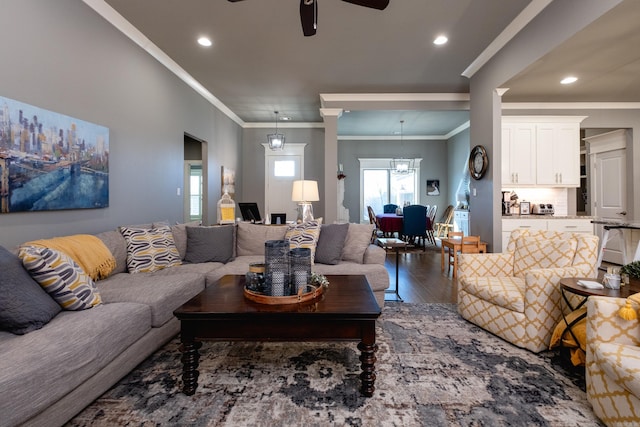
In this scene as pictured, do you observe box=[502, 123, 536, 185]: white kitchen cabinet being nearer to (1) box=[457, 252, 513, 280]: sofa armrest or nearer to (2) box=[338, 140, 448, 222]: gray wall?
(1) box=[457, 252, 513, 280]: sofa armrest

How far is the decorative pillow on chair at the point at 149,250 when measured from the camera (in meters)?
2.86

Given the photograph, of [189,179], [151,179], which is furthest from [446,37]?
[189,179]

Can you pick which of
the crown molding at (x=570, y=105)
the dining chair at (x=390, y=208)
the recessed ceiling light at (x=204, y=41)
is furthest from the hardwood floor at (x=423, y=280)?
the recessed ceiling light at (x=204, y=41)

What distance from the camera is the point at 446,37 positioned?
3699 mm

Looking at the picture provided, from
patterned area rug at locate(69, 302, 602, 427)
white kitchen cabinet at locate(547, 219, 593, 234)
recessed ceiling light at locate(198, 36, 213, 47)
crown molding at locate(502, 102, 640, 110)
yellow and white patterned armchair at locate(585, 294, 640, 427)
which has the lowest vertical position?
patterned area rug at locate(69, 302, 602, 427)

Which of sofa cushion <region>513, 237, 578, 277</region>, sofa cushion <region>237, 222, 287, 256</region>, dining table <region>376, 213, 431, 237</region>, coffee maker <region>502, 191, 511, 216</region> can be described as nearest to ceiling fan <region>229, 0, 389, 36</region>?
sofa cushion <region>237, 222, 287, 256</region>

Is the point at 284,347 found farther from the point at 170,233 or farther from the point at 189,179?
the point at 189,179

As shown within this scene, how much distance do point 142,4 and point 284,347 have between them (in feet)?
11.3

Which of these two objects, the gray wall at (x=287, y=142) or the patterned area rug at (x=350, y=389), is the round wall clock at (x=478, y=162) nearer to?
the patterned area rug at (x=350, y=389)

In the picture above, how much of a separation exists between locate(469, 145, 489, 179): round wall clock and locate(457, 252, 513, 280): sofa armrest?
1676mm

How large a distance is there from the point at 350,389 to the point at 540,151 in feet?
15.6

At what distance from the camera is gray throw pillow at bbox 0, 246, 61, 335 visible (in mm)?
1486

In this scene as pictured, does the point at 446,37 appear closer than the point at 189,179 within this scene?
Yes

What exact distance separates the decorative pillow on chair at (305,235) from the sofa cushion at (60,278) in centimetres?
176
